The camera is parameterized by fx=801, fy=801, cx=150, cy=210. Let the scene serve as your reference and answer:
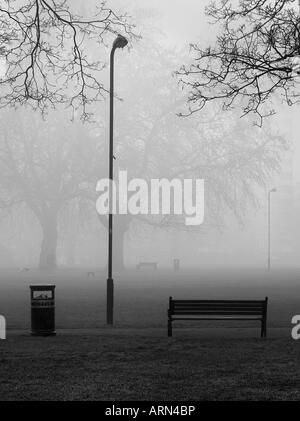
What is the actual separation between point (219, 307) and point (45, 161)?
4363 cm

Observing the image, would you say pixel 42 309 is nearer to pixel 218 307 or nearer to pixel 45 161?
pixel 218 307

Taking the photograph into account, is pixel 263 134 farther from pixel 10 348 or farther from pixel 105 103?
pixel 10 348

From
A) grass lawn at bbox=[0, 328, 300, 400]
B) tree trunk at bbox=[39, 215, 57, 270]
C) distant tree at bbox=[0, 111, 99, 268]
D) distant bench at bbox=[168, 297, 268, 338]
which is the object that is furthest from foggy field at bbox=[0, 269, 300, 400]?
tree trunk at bbox=[39, 215, 57, 270]

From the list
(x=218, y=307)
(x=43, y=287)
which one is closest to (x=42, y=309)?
(x=43, y=287)

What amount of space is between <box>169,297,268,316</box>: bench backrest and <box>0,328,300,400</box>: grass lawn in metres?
0.54

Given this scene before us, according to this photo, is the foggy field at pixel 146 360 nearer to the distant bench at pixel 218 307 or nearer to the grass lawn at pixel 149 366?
the grass lawn at pixel 149 366

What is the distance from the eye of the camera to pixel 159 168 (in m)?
58.1

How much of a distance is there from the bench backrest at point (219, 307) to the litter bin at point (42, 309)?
2549 mm

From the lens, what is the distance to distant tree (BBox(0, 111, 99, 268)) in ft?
189

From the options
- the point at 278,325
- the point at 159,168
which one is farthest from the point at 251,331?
the point at 159,168

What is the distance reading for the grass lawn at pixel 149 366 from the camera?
32.7 feet

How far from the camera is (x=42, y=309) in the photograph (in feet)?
55.4

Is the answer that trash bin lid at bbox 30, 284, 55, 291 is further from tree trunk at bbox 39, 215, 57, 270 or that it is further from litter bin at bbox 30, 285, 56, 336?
tree trunk at bbox 39, 215, 57, 270

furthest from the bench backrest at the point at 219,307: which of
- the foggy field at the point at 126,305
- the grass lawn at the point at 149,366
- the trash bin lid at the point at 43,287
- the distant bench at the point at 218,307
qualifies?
the foggy field at the point at 126,305
